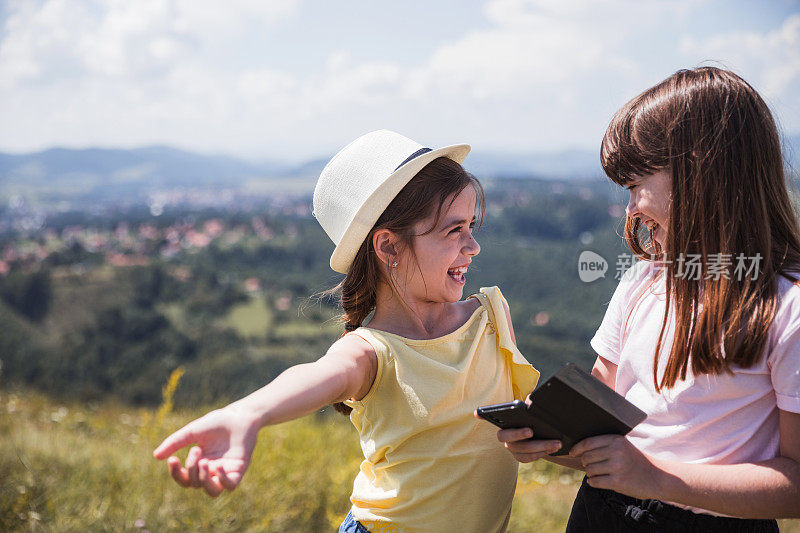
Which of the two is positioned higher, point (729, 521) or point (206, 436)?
point (206, 436)

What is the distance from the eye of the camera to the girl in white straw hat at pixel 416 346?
5.07 ft

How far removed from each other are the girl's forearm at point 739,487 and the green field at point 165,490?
2115 mm

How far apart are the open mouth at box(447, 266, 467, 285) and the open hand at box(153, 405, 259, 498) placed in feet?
2.53

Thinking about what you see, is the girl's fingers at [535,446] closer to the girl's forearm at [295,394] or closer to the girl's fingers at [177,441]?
the girl's forearm at [295,394]

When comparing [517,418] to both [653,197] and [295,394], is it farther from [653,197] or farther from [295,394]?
[653,197]

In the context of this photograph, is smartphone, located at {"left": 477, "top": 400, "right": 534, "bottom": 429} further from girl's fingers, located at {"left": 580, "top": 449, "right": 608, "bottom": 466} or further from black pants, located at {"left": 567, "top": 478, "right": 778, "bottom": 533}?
black pants, located at {"left": 567, "top": 478, "right": 778, "bottom": 533}

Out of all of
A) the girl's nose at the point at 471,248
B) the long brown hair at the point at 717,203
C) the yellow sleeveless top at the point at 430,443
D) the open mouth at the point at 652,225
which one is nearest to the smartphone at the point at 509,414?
the yellow sleeveless top at the point at 430,443

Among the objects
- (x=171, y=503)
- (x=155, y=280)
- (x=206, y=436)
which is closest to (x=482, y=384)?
(x=206, y=436)

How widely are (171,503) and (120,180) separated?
3144 inches

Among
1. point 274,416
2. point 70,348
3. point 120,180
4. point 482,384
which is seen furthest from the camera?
point 120,180

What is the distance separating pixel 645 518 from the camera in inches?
57.2

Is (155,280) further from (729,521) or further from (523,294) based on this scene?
(729,521)

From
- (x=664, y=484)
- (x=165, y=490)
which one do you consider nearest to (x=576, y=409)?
(x=664, y=484)

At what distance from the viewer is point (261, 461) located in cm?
362
